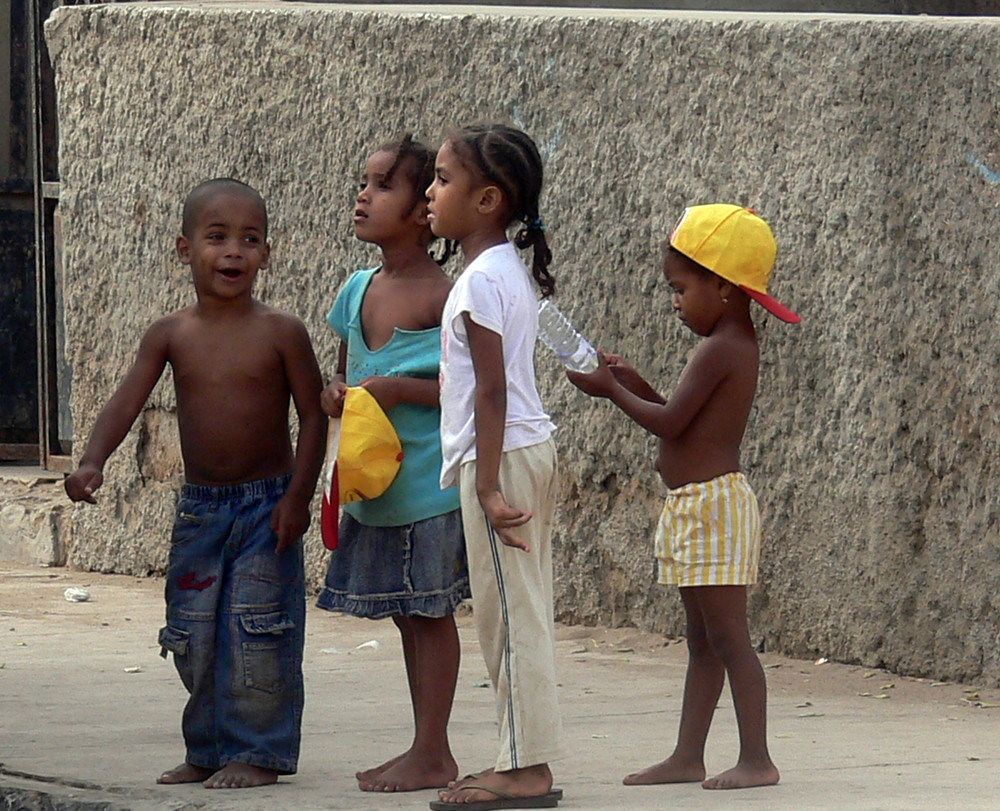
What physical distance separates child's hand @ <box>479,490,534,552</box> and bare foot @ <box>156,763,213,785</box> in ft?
3.05

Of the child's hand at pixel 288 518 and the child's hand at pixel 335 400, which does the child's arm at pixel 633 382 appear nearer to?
the child's hand at pixel 335 400

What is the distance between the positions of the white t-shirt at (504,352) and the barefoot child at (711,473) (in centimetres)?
23

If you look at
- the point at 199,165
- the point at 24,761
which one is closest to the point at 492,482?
the point at 24,761

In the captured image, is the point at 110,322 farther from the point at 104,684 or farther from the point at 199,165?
the point at 104,684

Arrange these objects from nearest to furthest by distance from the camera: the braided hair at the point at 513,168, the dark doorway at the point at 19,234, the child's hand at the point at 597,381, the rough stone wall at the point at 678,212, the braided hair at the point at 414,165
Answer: the braided hair at the point at 513,168 < the child's hand at the point at 597,381 < the braided hair at the point at 414,165 < the rough stone wall at the point at 678,212 < the dark doorway at the point at 19,234

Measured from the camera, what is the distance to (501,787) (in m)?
3.76

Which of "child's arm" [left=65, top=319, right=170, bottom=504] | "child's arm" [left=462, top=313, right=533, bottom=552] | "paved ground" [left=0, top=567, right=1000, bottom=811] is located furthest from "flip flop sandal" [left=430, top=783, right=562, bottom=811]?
"child's arm" [left=65, top=319, right=170, bottom=504]

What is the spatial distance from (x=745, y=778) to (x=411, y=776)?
0.66 m

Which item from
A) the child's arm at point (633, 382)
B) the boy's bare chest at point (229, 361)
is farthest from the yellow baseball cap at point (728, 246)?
the boy's bare chest at point (229, 361)

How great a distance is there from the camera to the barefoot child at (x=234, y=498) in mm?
4109

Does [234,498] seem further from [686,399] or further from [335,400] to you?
[686,399]

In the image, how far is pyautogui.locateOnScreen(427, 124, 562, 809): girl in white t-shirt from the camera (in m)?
3.72

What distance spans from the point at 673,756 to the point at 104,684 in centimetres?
195

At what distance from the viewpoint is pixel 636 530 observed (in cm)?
596
